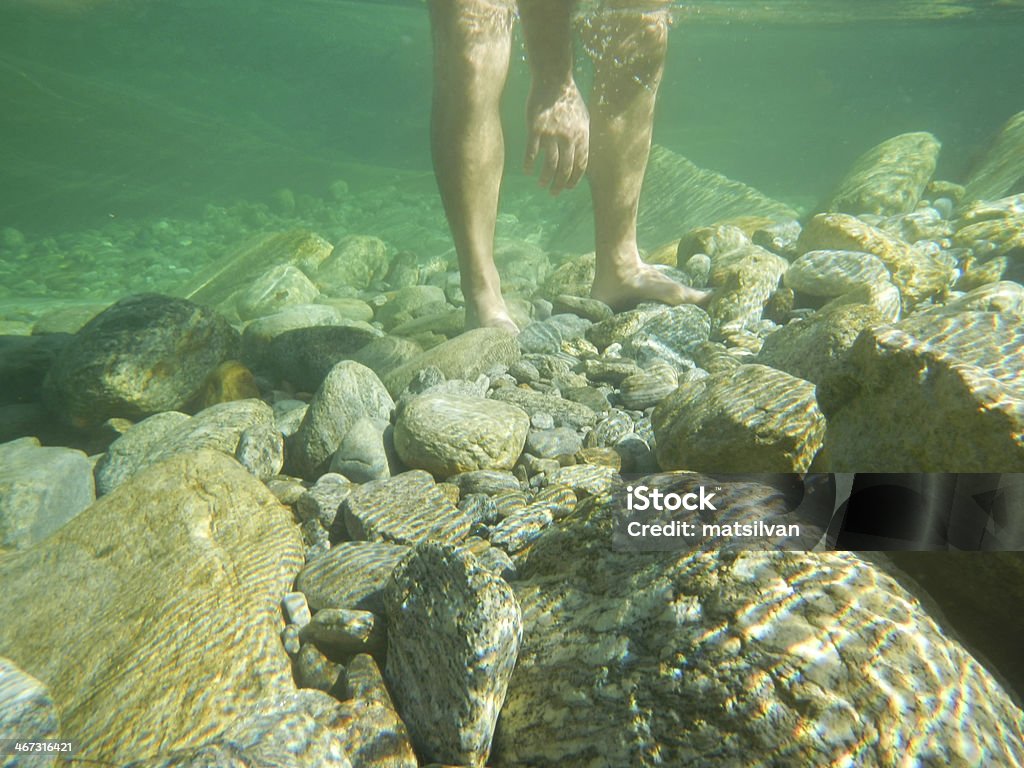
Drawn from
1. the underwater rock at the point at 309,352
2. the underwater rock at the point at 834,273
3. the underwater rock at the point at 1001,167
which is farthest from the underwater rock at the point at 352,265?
the underwater rock at the point at 1001,167

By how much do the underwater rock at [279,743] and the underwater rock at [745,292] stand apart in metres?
3.75

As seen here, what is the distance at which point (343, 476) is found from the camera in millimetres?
2873

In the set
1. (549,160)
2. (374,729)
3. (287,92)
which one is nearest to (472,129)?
(549,160)

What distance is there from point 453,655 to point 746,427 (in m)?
1.33

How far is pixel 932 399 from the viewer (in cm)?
171

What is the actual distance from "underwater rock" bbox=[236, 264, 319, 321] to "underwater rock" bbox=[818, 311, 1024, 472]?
7.06m

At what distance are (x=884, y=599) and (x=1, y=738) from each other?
213 cm

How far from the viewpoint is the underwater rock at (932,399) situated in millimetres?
1517

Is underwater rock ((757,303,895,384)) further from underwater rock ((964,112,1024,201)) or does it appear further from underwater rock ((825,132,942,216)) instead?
underwater rock ((964,112,1024,201))

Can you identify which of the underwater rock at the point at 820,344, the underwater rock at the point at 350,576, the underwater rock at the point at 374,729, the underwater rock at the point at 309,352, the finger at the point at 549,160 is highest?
the finger at the point at 549,160

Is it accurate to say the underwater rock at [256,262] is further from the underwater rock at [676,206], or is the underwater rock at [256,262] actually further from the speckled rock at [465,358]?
the speckled rock at [465,358]

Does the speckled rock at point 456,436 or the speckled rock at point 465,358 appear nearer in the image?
the speckled rock at point 456,436

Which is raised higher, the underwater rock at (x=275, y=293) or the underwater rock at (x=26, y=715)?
the underwater rock at (x=275, y=293)

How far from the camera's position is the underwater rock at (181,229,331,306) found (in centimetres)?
941
